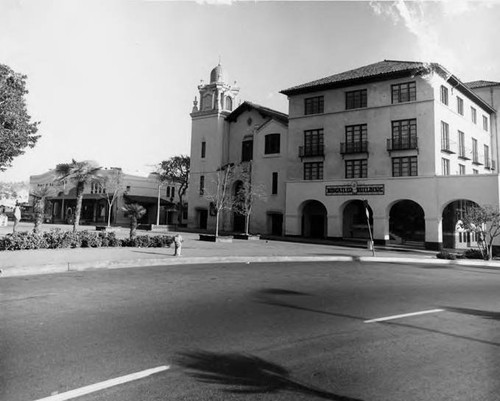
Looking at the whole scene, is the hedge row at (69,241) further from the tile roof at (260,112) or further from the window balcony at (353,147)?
the tile roof at (260,112)

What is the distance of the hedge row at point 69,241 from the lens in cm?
1636

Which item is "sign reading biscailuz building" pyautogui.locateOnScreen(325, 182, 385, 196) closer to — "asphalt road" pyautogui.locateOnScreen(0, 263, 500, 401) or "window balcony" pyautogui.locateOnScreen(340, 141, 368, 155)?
"window balcony" pyautogui.locateOnScreen(340, 141, 368, 155)

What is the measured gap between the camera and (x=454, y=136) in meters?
34.5

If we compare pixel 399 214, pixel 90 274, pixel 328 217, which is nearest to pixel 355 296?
pixel 90 274

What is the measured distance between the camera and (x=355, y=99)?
118 feet

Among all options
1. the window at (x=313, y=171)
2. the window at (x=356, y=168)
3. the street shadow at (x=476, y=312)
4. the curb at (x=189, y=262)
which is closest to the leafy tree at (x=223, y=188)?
the window at (x=313, y=171)

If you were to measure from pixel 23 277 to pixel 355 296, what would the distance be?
358 inches

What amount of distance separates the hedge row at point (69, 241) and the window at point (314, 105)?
74.0 feet

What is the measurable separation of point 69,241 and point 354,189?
24640 mm

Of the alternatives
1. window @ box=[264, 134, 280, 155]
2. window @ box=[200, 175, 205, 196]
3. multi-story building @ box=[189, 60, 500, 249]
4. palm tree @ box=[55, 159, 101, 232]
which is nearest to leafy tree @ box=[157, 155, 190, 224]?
window @ box=[200, 175, 205, 196]

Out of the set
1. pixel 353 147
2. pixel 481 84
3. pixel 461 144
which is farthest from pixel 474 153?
pixel 353 147

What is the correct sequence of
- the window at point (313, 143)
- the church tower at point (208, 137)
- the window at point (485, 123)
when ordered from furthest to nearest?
the church tower at point (208, 137)
the window at point (485, 123)
the window at point (313, 143)

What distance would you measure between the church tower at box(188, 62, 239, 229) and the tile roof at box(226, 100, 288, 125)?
137cm

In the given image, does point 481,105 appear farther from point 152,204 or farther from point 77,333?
point 152,204
